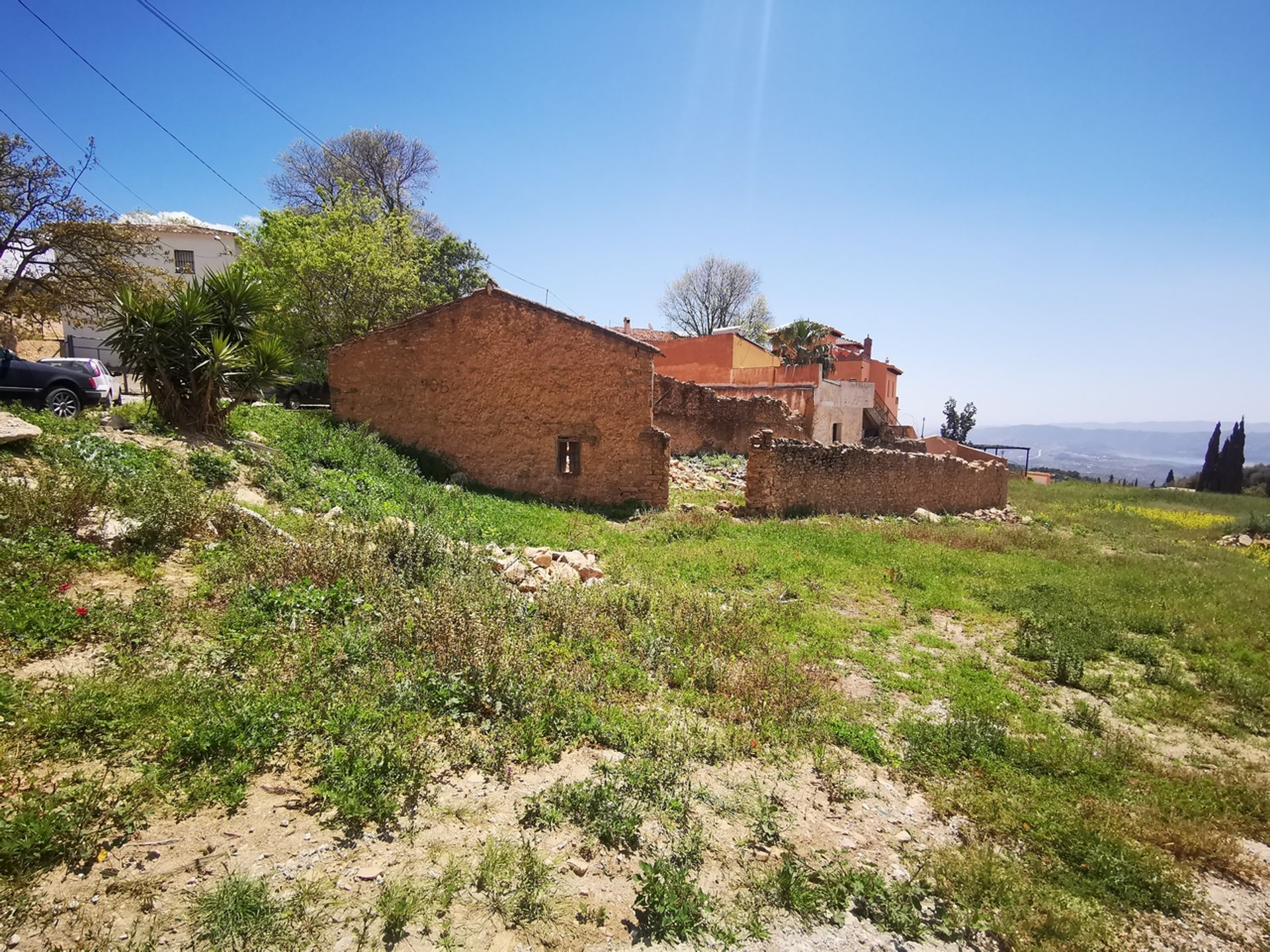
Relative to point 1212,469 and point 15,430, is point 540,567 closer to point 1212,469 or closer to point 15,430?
point 15,430

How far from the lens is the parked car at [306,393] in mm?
22125

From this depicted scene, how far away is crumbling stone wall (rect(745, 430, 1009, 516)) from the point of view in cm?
1568

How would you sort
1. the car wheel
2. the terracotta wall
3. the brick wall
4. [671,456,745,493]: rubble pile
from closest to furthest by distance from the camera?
the car wheel, the brick wall, [671,456,745,493]: rubble pile, the terracotta wall

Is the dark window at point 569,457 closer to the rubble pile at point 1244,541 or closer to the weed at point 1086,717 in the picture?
the weed at point 1086,717

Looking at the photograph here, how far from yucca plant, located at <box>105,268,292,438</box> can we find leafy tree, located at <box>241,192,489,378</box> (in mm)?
10366

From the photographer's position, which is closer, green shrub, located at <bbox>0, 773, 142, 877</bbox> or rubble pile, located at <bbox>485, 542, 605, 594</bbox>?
green shrub, located at <bbox>0, 773, 142, 877</bbox>

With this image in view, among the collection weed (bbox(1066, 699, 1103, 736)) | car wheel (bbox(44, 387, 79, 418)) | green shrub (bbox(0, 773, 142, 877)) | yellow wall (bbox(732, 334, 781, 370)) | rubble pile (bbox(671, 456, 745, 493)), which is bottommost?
weed (bbox(1066, 699, 1103, 736))

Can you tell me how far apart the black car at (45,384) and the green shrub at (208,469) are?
445cm

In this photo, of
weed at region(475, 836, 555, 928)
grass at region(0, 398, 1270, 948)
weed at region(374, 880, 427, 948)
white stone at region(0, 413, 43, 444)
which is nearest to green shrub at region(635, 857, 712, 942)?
grass at region(0, 398, 1270, 948)

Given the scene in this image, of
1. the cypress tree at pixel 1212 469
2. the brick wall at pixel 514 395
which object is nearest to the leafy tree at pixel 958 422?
the cypress tree at pixel 1212 469

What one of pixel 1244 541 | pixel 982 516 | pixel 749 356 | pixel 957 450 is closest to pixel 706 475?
pixel 982 516

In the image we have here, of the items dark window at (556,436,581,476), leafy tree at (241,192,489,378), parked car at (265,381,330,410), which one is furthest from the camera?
parked car at (265,381,330,410)

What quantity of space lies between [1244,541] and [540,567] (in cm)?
2186

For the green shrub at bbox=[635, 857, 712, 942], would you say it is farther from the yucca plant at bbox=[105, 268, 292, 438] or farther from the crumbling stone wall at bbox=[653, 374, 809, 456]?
the crumbling stone wall at bbox=[653, 374, 809, 456]
